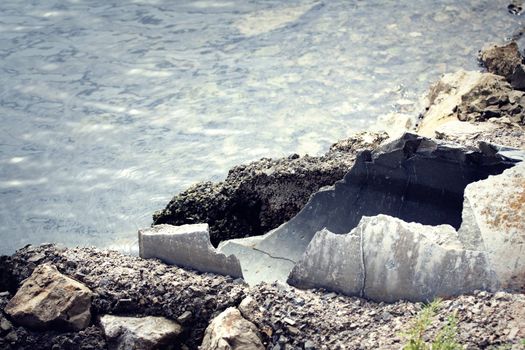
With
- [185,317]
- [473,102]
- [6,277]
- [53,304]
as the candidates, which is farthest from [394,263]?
[473,102]

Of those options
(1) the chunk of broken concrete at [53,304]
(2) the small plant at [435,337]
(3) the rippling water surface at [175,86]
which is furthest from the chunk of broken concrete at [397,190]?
(3) the rippling water surface at [175,86]

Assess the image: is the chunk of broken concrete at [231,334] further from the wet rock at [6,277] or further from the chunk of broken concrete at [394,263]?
the wet rock at [6,277]

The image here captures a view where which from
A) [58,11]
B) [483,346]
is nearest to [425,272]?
[483,346]

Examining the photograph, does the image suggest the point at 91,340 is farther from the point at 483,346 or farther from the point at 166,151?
the point at 166,151

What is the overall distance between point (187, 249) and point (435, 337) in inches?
46.8

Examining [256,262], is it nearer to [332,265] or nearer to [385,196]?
[332,265]

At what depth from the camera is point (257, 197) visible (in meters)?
4.30

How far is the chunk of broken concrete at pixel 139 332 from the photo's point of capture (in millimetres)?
3471

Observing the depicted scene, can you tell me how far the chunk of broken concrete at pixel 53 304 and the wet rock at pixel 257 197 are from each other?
0.85 meters

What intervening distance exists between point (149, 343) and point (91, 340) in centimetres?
28

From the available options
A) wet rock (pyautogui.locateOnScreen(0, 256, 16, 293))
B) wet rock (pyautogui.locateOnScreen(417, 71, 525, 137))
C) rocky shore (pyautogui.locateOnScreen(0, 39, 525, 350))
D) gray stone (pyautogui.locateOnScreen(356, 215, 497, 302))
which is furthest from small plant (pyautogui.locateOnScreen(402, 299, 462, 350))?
wet rock (pyautogui.locateOnScreen(417, 71, 525, 137))

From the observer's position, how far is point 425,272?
11.2 feet

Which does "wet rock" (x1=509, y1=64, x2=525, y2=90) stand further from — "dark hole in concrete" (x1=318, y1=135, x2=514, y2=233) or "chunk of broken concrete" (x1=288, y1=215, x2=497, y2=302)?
"chunk of broken concrete" (x1=288, y1=215, x2=497, y2=302)

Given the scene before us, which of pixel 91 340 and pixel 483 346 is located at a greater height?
pixel 483 346
